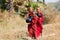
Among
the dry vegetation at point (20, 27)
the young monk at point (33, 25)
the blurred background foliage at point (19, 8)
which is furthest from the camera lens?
the blurred background foliage at point (19, 8)

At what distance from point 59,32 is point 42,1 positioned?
11.8 metres

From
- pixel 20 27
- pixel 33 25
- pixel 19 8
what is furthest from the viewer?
pixel 19 8

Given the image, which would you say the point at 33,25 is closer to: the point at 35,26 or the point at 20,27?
the point at 35,26

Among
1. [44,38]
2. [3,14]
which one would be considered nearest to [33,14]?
Answer: [44,38]

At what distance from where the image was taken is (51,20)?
68.7 ft

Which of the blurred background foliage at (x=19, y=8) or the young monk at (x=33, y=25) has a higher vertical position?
the young monk at (x=33, y=25)

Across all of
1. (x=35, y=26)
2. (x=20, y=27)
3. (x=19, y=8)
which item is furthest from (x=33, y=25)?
(x=19, y=8)

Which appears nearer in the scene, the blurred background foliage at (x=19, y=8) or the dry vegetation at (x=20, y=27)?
the dry vegetation at (x=20, y=27)

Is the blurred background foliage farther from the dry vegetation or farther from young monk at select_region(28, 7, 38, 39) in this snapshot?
young monk at select_region(28, 7, 38, 39)

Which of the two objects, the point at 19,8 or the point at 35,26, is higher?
the point at 35,26

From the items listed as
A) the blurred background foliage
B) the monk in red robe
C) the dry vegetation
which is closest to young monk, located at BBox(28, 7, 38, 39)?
the monk in red robe

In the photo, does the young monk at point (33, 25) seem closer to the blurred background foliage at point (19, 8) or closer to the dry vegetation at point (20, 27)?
the dry vegetation at point (20, 27)

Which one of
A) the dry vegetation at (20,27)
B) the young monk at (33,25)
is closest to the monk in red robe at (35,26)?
the young monk at (33,25)

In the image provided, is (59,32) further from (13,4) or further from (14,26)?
(13,4)
